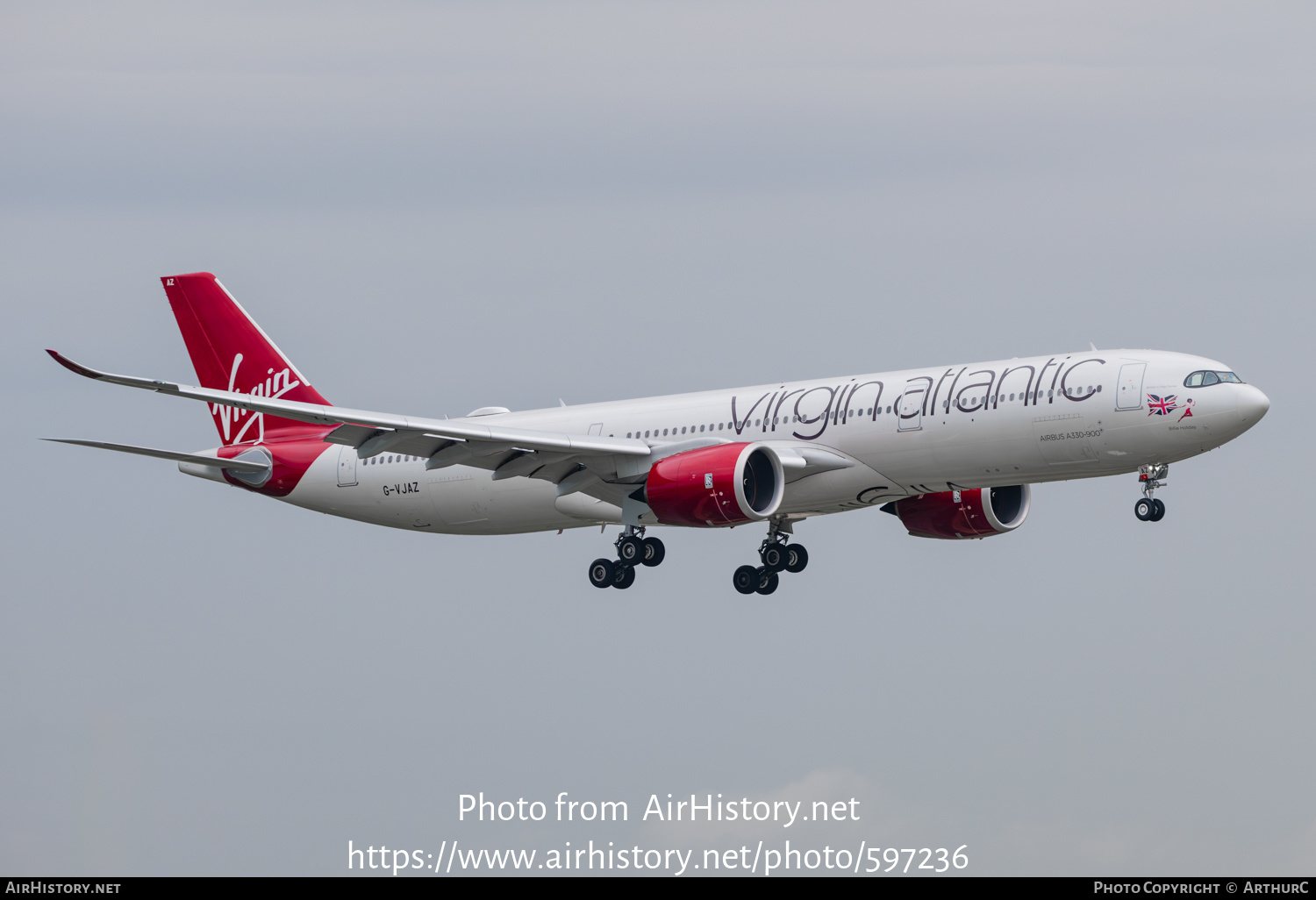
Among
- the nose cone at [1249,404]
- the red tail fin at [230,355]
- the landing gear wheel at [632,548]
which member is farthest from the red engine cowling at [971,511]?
the red tail fin at [230,355]

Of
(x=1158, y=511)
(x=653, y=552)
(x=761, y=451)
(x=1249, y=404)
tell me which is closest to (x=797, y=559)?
(x=653, y=552)

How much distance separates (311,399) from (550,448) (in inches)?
515

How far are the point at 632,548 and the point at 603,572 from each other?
55.9 inches

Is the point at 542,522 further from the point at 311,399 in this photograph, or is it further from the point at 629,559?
the point at 311,399

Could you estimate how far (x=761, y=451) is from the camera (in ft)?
154

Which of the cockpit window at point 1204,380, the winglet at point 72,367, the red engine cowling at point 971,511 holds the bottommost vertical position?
the winglet at point 72,367

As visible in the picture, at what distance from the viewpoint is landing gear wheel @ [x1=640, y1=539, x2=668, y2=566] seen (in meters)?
51.0

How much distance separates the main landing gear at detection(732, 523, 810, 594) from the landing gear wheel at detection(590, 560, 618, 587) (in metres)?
4.01

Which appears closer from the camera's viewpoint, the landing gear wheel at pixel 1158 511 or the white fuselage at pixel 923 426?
the white fuselage at pixel 923 426

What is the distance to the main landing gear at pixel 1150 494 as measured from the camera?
4488cm

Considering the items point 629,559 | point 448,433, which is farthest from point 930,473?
point 448,433

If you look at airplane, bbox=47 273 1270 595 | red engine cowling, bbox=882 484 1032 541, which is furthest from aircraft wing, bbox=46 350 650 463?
red engine cowling, bbox=882 484 1032 541

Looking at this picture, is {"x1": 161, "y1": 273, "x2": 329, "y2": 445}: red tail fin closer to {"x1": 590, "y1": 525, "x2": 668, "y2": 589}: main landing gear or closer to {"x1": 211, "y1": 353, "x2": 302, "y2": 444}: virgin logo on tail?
{"x1": 211, "y1": 353, "x2": 302, "y2": 444}: virgin logo on tail

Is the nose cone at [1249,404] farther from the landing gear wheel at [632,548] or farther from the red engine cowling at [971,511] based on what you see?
the landing gear wheel at [632,548]
